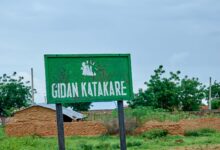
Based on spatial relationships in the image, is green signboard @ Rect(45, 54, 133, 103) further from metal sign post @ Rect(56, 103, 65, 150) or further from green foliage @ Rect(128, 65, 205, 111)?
green foliage @ Rect(128, 65, 205, 111)

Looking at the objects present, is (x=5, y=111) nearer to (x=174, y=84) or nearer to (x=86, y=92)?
(x=174, y=84)

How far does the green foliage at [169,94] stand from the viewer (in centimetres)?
4497

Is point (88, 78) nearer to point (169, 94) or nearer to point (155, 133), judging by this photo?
point (155, 133)

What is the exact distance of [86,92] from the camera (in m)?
6.95

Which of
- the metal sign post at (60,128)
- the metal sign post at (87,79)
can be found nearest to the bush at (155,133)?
the metal sign post at (87,79)

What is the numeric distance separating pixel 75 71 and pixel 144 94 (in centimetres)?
3927

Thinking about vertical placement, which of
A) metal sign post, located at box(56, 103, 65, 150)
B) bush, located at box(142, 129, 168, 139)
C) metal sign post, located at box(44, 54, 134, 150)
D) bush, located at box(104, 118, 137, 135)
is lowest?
bush, located at box(142, 129, 168, 139)

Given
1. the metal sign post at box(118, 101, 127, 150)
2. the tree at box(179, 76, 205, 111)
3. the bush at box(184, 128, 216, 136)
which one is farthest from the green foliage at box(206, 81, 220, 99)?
the metal sign post at box(118, 101, 127, 150)

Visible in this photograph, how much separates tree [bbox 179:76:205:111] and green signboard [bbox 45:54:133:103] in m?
39.2

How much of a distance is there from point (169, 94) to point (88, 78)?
38.1 meters

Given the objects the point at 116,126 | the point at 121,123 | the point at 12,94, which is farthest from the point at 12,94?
the point at 121,123

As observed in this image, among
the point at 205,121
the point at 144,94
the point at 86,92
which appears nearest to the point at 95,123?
the point at 205,121

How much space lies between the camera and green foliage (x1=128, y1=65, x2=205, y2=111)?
148 ft

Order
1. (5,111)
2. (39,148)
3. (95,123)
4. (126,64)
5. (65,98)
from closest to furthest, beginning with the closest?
(65,98)
(126,64)
(39,148)
(95,123)
(5,111)
